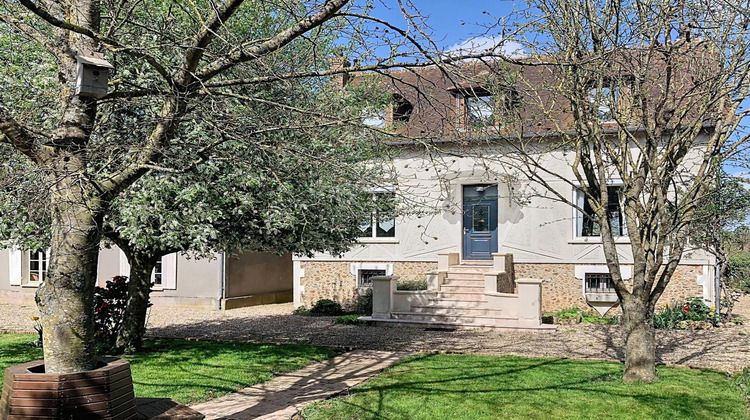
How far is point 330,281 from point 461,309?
481 cm

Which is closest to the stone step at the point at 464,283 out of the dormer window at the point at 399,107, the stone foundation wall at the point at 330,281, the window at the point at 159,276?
the stone foundation wall at the point at 330,281

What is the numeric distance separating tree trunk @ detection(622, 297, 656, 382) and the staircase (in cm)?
566

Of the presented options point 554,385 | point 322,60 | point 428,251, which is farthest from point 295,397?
point 428,251

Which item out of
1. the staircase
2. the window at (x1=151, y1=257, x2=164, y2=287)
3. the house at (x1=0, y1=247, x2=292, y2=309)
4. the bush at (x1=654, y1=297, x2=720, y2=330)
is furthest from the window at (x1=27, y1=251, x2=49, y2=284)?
the bush at (x1=654, y1=297, x2=720, y2=330)

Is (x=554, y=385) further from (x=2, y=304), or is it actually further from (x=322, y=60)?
(x=2, y=304)

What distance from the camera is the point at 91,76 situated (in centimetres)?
448

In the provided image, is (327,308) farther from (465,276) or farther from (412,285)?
(465,276)

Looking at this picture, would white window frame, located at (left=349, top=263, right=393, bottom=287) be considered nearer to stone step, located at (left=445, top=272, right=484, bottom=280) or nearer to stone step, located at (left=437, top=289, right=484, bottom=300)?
stone step, located at (left=445, top=272, right=484, bottom=280)

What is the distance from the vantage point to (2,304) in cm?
1953

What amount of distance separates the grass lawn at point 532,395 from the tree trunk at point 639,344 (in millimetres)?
169

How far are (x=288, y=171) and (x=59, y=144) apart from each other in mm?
2418

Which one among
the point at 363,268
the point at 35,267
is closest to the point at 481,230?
the point at 363,268

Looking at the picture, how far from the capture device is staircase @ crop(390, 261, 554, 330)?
46.6 ft

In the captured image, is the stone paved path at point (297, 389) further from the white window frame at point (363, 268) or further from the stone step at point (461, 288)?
the white window frame at point (363, 268)
